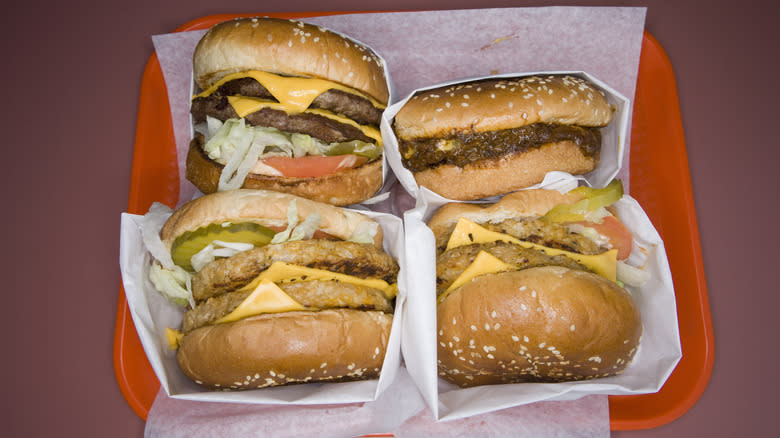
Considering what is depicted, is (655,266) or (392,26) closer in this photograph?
(655,266)

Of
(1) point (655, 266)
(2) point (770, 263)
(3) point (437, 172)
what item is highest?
(3) point (437, 172)

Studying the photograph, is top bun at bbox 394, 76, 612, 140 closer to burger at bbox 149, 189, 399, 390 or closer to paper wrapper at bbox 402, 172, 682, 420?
paper wrapper at bbox 402, 172, 682, 420

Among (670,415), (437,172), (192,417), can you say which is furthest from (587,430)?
(192,417)

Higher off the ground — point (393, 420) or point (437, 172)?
point (437, 172)

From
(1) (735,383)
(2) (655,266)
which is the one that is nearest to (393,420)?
(2) (655,266)

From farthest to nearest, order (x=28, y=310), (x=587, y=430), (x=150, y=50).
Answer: (x=150, y=50) → (x=28, y=310) → (x=587, y=430)

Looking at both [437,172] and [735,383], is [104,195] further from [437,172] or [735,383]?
[735,383]

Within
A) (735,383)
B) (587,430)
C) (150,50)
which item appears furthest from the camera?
(150,50)

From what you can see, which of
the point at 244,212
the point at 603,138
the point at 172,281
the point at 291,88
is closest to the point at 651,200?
the point at 603,138
